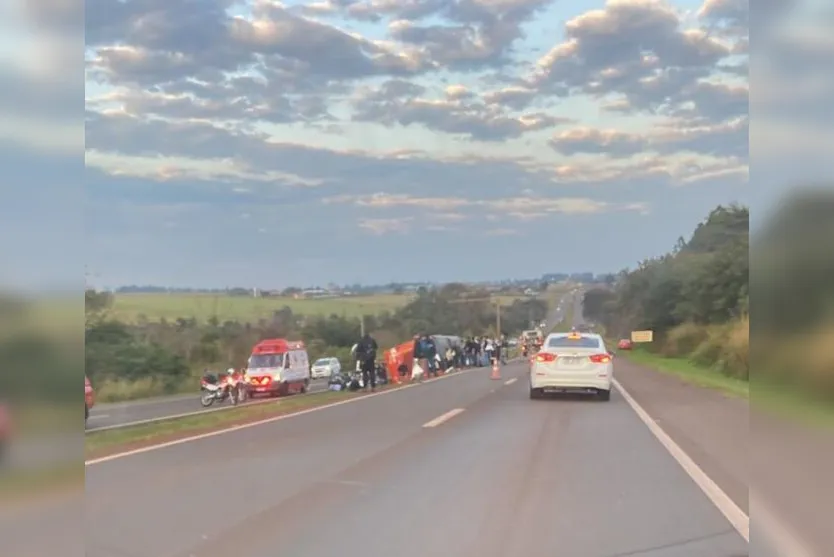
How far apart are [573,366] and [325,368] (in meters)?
8.32

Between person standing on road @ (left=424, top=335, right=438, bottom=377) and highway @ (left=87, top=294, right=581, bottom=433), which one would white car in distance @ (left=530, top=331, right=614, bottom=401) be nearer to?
highway @ (left=87, top=294, right=581, bottom=433)

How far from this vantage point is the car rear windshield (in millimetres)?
22125

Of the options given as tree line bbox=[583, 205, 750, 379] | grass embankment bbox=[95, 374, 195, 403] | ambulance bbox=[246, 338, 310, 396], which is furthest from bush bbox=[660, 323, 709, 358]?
grass embankment bbox=[95, 374, 195, 403]

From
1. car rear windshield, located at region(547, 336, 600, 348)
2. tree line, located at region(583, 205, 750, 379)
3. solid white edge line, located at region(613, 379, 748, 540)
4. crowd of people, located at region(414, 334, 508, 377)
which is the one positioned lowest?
crowd of people, located at region(414, 334, 508, 377)

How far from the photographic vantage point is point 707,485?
993cm

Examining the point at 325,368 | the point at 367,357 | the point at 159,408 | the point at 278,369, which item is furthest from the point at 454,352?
the point at 159,408

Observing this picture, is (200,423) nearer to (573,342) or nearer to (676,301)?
(573,342)

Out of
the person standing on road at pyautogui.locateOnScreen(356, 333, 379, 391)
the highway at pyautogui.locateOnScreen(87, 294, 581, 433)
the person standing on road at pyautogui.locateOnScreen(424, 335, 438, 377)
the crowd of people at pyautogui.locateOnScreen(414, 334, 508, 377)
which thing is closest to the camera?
the highway at pyautogui.locateOnScreen(87, 294, 581, 433)

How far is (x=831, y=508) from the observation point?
199 inches

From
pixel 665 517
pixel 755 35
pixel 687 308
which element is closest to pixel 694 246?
pixel 687 308

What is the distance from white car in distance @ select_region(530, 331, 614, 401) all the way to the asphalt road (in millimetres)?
5695

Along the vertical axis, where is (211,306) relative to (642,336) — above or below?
above

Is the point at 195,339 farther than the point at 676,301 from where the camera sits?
No

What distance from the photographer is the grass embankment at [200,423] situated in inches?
547
